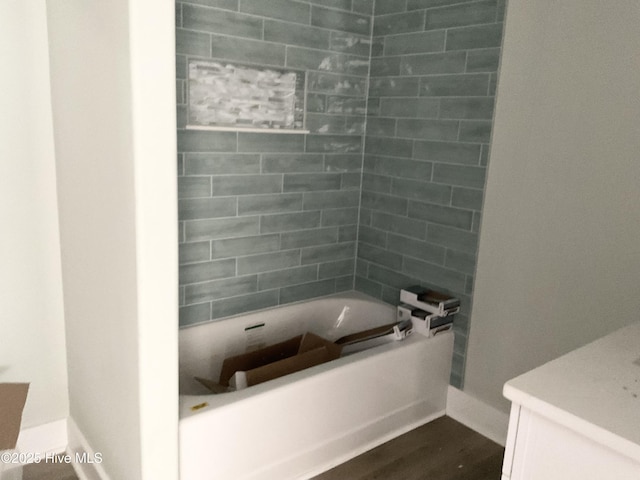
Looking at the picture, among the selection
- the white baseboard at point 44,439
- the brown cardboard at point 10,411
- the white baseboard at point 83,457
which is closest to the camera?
the brown cardboard at point 10,411

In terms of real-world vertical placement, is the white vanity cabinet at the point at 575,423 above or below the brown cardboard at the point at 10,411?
above

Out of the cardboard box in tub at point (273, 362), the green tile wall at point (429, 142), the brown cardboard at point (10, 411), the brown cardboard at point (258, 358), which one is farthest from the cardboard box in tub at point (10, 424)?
the green tile wall at point (429, 142)

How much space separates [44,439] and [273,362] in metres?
1.07

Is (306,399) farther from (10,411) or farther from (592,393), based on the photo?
(592,393)

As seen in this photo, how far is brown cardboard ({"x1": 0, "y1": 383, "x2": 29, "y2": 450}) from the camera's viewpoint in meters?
1.82

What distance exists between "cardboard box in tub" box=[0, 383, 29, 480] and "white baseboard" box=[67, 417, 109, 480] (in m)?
0.22

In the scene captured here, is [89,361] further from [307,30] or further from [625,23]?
[625,23]

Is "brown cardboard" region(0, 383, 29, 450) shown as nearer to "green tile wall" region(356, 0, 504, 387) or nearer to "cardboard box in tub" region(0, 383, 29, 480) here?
"cardboard box in tub" region(0, 383, 29, 480)

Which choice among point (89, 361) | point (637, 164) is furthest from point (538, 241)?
point (89, 361)

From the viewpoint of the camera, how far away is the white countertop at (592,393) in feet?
3.61

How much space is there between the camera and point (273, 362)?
107 inches

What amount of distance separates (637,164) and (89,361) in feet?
7.45

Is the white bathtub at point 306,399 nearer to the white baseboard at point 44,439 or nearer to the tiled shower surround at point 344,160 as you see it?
the tiled shower surround at point 344,160

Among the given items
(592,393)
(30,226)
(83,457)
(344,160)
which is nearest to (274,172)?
(344,160)
